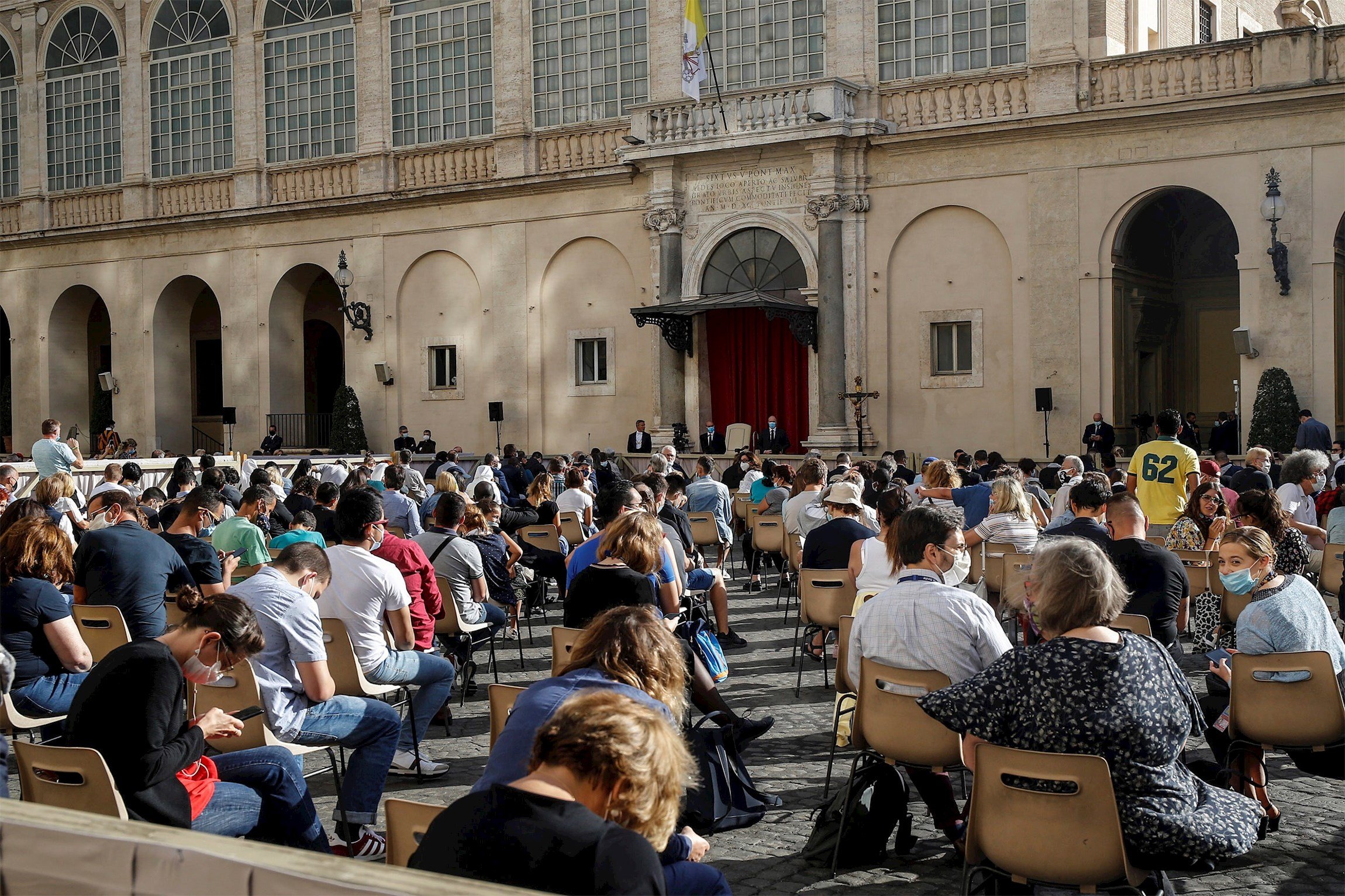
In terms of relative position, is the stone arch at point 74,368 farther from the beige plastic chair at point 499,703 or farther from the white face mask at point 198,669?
the white face mask at point 198,669

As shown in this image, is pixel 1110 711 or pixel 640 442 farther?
pixel 640 442

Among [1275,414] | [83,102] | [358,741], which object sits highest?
Answer: [83,102]

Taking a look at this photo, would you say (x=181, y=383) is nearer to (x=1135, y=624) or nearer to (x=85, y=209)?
(x=85, y=209)

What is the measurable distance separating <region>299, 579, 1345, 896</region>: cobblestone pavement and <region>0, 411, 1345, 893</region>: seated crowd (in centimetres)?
19

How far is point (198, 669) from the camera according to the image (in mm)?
4555

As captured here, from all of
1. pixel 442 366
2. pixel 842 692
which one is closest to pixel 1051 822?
pixel 842 692

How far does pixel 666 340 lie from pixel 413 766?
1853 centimetres

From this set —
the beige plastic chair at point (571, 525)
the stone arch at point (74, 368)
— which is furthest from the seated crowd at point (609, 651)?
the stone arch at point (74, 368)

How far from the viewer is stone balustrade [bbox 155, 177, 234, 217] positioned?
30266 mm

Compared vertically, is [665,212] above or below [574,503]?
above

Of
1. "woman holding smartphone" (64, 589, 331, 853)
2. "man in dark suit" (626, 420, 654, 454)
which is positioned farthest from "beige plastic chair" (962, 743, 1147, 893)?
"man in dark suit" (626, 420, 654, 454)

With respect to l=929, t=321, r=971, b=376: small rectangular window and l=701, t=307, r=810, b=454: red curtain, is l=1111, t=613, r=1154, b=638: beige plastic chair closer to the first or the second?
l=929, t=321, r=971, b=376: small rectangular window

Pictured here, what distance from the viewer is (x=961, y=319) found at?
2278 cm

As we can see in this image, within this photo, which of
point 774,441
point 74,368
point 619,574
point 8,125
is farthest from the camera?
point 74,368
